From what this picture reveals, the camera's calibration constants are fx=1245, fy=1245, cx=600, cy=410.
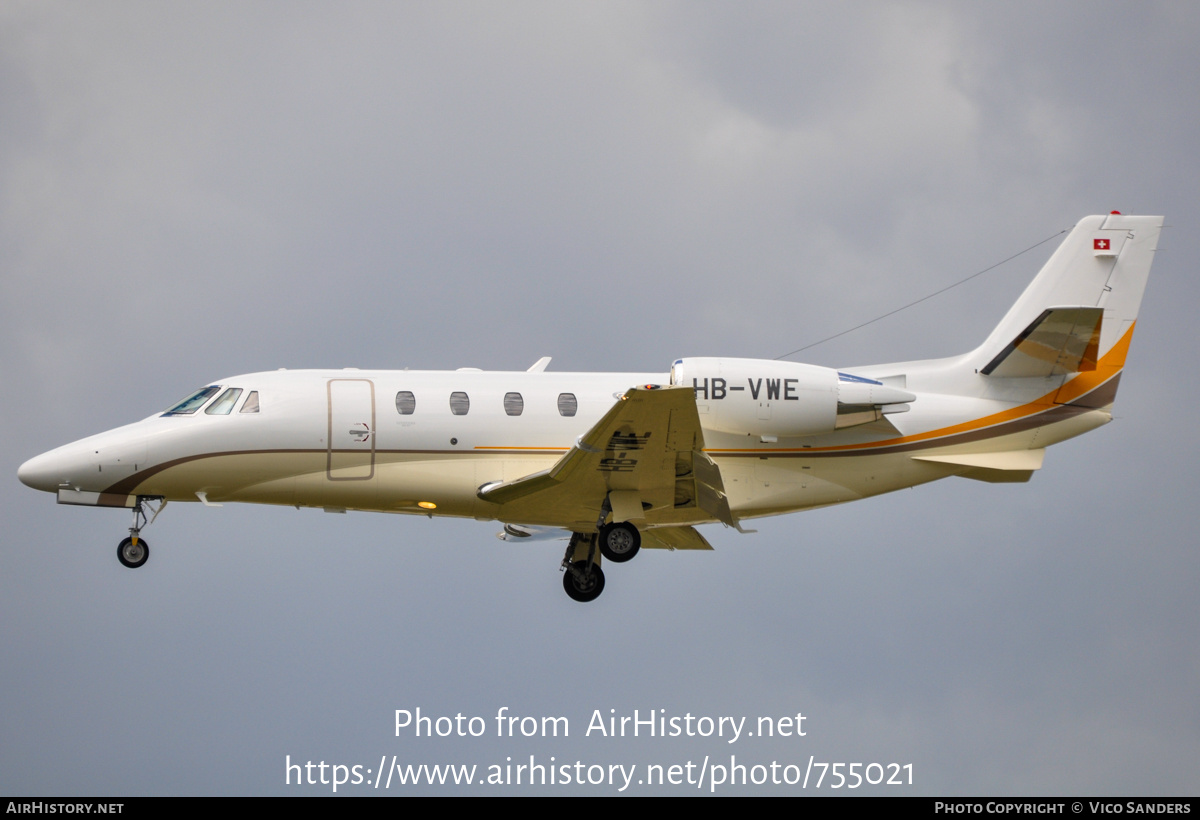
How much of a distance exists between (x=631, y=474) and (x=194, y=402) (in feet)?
23.9

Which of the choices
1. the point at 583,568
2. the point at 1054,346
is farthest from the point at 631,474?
the point at 1054,346

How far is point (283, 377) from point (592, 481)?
5420mm

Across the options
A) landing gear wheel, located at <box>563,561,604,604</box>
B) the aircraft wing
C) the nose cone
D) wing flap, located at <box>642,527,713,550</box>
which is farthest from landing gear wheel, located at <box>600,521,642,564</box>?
the nose cone

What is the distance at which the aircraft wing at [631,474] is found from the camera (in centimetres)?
1750

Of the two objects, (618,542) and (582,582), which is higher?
(618,542)

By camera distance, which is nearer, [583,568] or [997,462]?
[997,462]

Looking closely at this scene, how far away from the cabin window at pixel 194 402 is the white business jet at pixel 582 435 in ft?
0.12

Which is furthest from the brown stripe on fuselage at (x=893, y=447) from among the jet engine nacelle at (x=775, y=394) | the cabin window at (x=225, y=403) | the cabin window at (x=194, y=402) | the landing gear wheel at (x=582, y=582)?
the landing gear wheel at (x=582, y=582)

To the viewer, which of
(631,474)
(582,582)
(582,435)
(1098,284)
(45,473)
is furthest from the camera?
(1098,284)

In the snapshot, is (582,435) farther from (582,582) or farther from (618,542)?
(582,582)

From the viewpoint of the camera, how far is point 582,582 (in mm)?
21219

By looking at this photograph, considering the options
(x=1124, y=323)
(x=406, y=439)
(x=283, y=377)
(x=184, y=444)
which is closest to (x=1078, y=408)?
(x=1124, y=323)

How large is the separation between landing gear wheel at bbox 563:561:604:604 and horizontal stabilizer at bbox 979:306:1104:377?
7.42 m

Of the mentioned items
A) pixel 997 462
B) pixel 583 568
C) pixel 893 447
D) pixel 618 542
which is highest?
pixel 893 447
